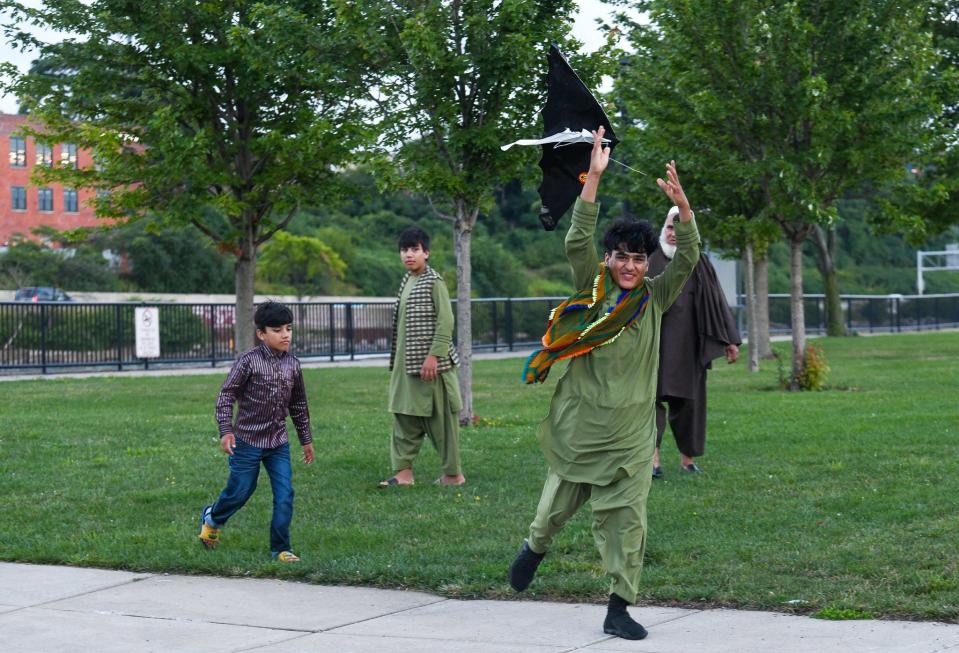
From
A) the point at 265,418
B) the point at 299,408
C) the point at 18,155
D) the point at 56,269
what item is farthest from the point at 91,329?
the point at 18,155

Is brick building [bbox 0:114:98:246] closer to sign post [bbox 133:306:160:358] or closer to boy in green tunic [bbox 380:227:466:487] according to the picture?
sign post [bbox 133:306:160:358]

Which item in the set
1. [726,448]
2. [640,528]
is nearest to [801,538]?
[640,528]

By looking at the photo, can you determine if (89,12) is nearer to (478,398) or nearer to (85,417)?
(85,417)

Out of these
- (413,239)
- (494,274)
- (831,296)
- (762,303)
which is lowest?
(762,303)

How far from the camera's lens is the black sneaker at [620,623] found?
213 inches

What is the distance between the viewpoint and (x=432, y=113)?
13.4 metres

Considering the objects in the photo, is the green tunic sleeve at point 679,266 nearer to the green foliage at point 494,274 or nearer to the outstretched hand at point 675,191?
the outstretched hand at point 675,191

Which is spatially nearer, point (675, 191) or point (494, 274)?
point (675, 191)

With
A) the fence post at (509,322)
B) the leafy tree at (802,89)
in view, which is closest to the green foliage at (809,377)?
the leafy tree at (802,89)

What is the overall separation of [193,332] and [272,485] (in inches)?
748

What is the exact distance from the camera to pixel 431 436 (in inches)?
374

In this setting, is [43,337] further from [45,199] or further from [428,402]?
[45,199]

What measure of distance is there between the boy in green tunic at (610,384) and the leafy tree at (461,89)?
23.9ft

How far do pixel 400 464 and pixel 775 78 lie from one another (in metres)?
9.83
